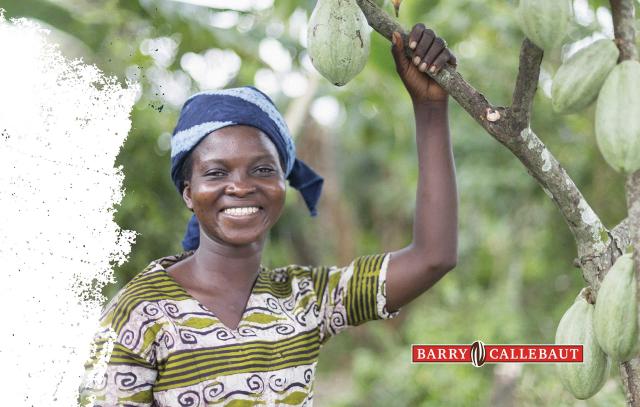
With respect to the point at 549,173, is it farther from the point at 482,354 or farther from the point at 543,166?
the point at 482,354

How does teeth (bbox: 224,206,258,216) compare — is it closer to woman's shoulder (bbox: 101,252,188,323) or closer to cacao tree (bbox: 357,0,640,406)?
woman's shoulder (bbox: 101,252,188,323)

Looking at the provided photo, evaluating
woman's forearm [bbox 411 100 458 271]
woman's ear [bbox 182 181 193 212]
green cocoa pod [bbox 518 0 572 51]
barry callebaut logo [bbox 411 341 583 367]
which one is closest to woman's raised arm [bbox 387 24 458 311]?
woman's forearm [bbox 411 100 458 271]

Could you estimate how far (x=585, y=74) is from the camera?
0.83 meters

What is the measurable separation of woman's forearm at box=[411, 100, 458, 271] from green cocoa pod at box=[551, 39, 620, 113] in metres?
0.59

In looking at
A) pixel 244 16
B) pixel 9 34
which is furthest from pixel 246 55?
pixel 9 34

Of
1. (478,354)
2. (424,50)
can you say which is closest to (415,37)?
(424,50)

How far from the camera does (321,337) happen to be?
62.4 inches

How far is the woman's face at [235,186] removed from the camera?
56.6 inches

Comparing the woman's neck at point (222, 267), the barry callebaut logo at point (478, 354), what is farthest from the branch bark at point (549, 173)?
the woman's neck at point (222, 267)

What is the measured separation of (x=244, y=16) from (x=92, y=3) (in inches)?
30.2

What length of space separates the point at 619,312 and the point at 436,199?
0.69 m

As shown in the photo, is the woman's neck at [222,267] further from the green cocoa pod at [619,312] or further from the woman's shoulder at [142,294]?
the green cocoa pod at [619,312]

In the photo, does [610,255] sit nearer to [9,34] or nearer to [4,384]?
[4,384]

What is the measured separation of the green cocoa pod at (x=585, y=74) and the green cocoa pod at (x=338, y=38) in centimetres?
29
